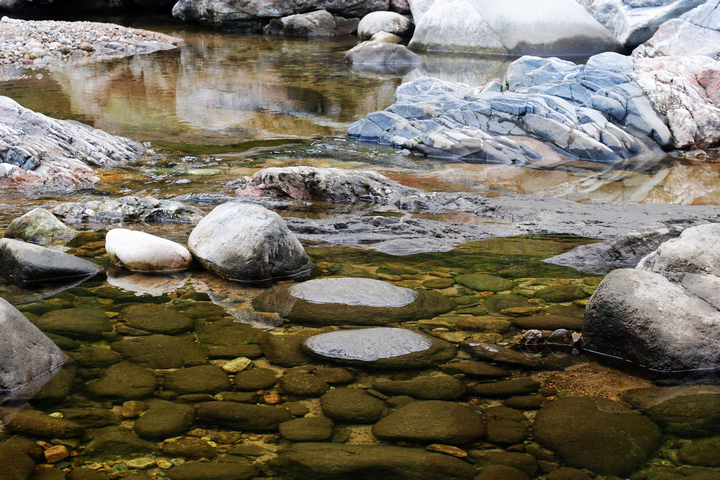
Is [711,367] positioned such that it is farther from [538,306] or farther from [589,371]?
[538,306]

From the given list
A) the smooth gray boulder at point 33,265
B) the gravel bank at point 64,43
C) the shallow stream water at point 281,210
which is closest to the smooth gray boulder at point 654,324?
the shallow stream water at point 281,210

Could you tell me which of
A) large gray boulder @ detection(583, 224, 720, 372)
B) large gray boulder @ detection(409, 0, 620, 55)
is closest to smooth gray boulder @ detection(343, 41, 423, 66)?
large gray boulder @ detection(409, 0, 620, 55)

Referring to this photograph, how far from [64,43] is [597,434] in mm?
20377

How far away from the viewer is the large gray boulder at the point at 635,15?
18281 mm

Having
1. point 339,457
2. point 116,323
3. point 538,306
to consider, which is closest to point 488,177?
point 538,306

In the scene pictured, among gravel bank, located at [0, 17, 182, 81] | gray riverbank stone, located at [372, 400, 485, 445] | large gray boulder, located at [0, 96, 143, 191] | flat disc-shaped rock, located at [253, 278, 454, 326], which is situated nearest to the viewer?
gray riverbank stone, located at [372, 400, 485, 445]

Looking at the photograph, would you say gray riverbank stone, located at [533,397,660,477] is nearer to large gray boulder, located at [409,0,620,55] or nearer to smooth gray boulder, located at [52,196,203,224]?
smooth gray boulder, located at [52,196,203,224]

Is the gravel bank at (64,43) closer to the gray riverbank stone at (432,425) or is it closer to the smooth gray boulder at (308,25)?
the smooth gray boulder at (308,25)

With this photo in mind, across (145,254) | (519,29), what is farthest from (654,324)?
(519,29)

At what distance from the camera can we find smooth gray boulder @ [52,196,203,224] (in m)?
5.73

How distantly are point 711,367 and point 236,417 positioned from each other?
2397 mm

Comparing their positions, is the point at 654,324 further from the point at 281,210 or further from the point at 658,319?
the point at 281,210

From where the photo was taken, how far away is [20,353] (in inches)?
117

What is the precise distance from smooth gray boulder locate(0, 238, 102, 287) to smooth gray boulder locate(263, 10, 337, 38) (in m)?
22.2
